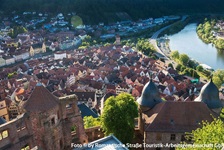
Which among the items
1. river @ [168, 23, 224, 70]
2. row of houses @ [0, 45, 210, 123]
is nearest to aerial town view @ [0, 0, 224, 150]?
row of houses @ [0, 45, 210, 123]

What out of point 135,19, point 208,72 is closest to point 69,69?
point 208,72

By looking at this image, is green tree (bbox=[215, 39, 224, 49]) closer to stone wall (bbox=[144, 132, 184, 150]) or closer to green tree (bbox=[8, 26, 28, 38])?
green tree (bbox=[8, 26, 28, 38])

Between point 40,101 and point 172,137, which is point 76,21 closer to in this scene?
point 172,137

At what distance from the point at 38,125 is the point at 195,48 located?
106296 mm

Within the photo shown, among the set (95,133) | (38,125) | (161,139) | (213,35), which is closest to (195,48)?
(213,35)

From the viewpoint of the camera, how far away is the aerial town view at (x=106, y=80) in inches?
910

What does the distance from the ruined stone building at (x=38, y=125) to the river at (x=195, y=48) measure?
3057 inches

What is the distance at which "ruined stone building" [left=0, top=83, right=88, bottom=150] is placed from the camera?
69.8 ft

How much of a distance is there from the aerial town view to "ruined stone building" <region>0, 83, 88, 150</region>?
0.26 ft

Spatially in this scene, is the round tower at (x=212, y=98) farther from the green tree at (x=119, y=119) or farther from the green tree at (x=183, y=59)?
the green tree at (x=183, y=59)

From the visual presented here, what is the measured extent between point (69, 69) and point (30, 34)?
6311cm

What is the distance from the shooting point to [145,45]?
108m

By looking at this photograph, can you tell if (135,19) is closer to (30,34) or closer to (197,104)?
(30,34)

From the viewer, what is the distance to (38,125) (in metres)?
22.2
